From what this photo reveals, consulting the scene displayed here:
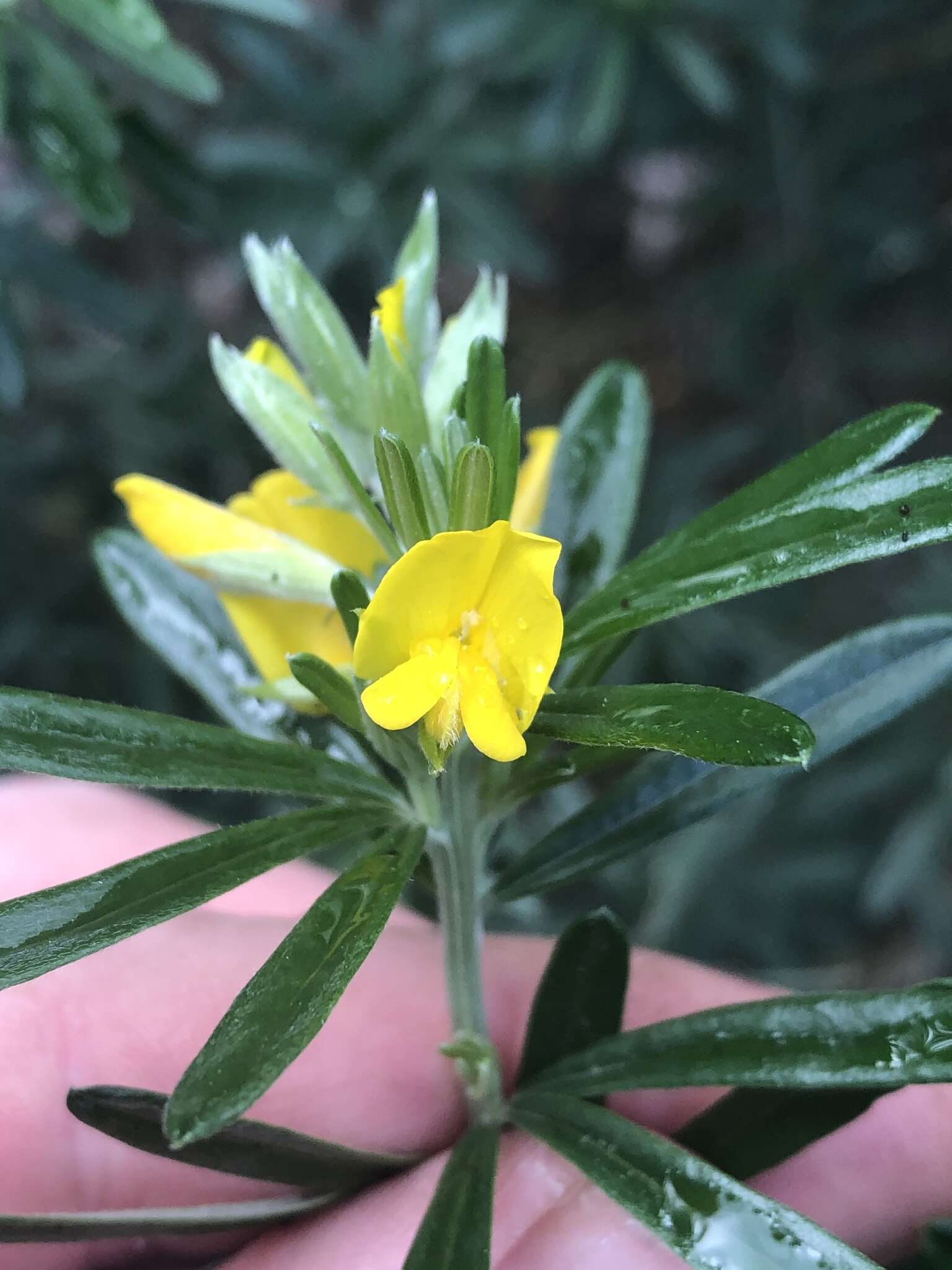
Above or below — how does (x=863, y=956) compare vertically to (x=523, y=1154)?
above

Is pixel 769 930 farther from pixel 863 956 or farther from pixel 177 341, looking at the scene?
pixel 177 341

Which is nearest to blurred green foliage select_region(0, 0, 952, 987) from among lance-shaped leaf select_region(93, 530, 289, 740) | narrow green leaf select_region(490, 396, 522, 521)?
lance-shaped leaf select_region(93, 530, 289, 740)

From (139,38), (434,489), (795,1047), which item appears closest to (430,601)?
(434,489)

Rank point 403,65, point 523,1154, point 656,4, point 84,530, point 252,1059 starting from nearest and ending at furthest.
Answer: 1. point 252,1059
2. point 523,1154
3. point 656,4
4. point 403,65
5. point 84,530

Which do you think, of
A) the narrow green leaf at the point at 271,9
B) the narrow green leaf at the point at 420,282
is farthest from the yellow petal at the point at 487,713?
the narrow green leaf at the point at 271,9

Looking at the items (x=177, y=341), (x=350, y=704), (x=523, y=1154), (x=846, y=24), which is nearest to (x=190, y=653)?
(x=350, y=704)

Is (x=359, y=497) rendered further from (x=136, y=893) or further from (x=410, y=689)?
(x=136, y=893)
